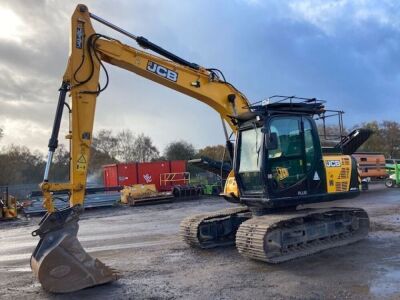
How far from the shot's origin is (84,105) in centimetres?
801

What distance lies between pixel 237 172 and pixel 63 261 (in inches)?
154

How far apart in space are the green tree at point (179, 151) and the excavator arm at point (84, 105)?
49.8 metres

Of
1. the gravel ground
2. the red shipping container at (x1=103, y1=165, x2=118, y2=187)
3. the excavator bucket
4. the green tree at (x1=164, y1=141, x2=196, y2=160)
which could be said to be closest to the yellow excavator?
the excavator bucket

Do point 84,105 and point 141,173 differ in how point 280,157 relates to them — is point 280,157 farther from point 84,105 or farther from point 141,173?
point 141,173

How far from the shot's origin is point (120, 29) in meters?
8.93

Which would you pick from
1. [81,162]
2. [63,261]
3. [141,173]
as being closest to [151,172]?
[141,173]

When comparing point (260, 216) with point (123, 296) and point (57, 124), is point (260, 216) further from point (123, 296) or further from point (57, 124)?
point (57, 124)

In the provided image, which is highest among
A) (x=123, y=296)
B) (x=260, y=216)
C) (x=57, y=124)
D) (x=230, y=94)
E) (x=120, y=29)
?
(x=120, y=29)

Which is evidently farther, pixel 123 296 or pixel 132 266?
pixel 132 266

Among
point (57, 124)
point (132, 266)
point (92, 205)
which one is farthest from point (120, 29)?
point (92, 205)

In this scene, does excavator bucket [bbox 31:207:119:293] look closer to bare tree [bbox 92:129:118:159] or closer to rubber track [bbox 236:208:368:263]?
rubber track [bbox 236:208:368:263]

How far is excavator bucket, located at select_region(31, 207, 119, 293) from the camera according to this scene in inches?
261

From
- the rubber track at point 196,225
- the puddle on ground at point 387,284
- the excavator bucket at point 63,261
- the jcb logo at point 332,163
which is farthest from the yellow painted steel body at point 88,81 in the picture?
the puddle on ground at point 387,284

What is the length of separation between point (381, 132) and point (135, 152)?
3441 cm
